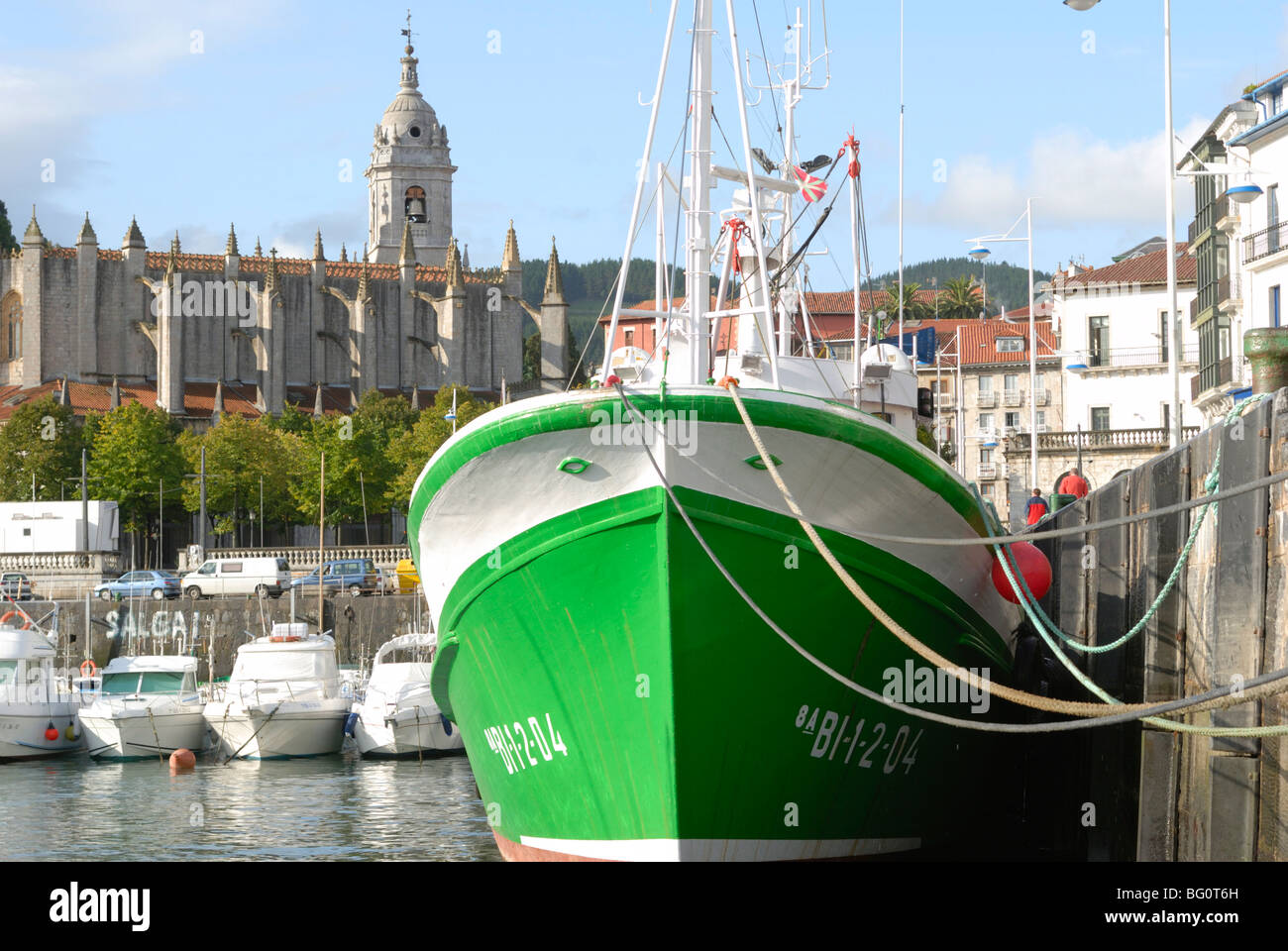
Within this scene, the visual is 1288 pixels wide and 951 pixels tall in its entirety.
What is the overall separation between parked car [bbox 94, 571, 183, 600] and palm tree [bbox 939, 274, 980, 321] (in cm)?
6826

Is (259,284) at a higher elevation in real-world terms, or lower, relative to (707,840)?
higher

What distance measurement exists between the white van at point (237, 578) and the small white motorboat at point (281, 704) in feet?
84.7

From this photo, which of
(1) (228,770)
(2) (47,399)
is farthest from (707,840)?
(2) (47,399)

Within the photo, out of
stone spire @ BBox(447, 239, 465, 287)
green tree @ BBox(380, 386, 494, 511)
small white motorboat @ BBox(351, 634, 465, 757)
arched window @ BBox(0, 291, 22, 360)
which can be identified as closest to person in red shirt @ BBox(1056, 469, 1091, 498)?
small white motorboat @ BBox(351, 634, 465, 757)

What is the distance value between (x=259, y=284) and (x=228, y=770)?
3535 inches

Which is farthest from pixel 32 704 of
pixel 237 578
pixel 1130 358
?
pixel 1130 358

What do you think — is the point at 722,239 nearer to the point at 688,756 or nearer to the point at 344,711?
the point at 688,756

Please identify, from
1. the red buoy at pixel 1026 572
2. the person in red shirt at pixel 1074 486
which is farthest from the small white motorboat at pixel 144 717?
the red buoy at pixel 1026 572

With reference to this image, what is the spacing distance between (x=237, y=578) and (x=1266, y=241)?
129 ft

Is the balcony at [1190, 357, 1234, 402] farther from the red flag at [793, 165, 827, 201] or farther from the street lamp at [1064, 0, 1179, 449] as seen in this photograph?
the red flag at [793, 165, 827, 201]

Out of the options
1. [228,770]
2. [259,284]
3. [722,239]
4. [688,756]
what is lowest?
[228,770]

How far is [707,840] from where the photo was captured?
44.5 feet

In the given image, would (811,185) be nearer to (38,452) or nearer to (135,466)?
(135,466)

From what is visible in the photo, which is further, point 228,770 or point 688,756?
point 228,770
